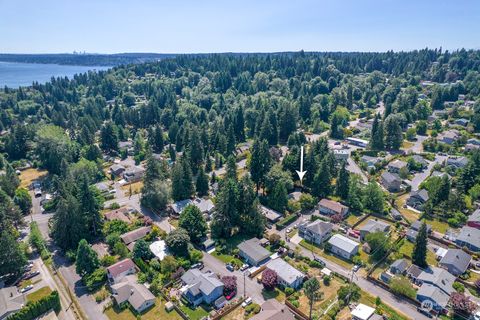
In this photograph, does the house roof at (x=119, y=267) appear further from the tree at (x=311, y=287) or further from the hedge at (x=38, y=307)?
the tree at (x=311, y=287)

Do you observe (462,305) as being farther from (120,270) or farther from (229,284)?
(120,270)

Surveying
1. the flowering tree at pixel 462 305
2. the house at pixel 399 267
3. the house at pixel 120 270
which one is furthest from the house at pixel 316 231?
the house at pixel 120 270

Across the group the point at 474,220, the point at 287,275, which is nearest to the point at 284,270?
the point at 287,275

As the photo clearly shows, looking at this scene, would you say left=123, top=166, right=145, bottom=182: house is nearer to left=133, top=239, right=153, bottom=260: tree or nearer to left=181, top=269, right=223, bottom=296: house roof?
left=133, top=239, right=153, bottom=260: tree

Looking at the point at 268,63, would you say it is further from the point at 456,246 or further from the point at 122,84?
the point at 456,246

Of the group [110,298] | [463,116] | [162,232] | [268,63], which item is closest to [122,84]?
[268,63]

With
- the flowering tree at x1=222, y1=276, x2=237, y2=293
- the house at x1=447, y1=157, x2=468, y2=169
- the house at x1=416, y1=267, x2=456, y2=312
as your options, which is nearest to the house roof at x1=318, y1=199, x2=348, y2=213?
the house at x1=416, y1=267, x2=456, y2=312
